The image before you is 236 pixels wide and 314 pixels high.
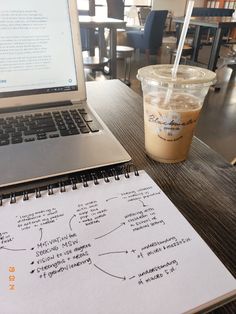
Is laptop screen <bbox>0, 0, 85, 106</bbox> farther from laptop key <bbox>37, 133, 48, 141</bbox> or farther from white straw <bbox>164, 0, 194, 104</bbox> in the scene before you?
white straw <bbox>164, 0, 194, 104</bbox>

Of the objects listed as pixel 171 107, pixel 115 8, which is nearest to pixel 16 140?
pixel 171 107

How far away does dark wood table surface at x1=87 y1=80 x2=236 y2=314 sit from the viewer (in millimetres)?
265

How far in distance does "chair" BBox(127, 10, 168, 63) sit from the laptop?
2974mm

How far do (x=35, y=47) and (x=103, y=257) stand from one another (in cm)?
41

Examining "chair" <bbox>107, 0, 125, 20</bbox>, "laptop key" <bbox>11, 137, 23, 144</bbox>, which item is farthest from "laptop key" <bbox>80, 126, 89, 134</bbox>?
"chair" <bbox>107, 0, 125, 20</bbox>

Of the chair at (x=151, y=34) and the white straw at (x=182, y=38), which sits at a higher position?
the white straw at (x=182, y=38)

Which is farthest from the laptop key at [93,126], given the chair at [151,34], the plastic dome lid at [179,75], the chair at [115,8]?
the chair at [115,8]

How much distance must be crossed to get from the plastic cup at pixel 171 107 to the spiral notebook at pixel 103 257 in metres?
0.09

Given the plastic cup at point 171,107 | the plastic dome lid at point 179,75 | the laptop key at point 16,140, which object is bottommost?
the laptop key at point 16,140

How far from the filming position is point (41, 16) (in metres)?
0.45

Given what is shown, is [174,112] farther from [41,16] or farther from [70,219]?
[41,16]

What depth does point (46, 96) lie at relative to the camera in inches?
19.5

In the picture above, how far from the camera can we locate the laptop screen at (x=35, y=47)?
1.45ft

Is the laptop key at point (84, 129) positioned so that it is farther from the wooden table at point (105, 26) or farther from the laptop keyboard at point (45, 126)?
the wooden table at point (105, 26)
